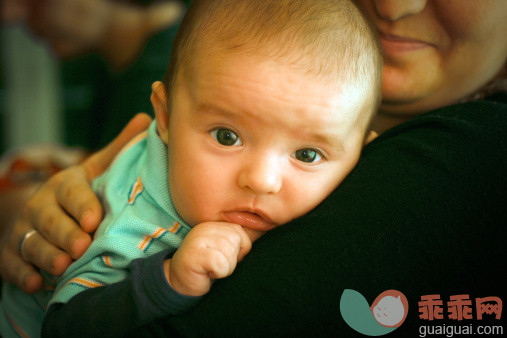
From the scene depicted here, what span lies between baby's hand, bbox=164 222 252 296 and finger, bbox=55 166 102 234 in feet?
0.99

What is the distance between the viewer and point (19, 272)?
1119 mm

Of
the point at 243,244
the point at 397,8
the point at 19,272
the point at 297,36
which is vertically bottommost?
the point at 19,272

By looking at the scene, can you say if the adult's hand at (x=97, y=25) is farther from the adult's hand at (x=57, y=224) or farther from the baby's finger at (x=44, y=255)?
the baby's finger at (x=44, y=255)

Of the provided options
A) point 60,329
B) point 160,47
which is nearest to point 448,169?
point 60,329

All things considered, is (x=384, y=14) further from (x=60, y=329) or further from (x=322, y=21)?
(x=60, y=329)

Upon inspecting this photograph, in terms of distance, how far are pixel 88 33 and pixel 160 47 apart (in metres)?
0.91

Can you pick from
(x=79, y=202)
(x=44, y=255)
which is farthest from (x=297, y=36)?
(x=44, y=255)

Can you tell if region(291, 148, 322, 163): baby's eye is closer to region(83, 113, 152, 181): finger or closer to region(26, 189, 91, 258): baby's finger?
region(26, 189, 91, 258): baby's finger

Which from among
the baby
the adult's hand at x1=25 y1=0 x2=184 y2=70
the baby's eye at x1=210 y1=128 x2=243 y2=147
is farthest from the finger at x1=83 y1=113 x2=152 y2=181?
the adult's hand at x1=25 y1=0 x2=184 y2=70

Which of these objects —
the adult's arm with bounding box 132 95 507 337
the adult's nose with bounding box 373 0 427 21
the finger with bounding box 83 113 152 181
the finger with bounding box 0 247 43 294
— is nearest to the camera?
the adult's arm with bounding box 132 95 507 337

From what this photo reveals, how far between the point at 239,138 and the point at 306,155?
0.48 feet

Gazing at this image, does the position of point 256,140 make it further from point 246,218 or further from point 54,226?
point 54,226

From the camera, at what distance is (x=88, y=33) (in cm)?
274

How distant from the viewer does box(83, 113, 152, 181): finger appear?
1.38 metres
